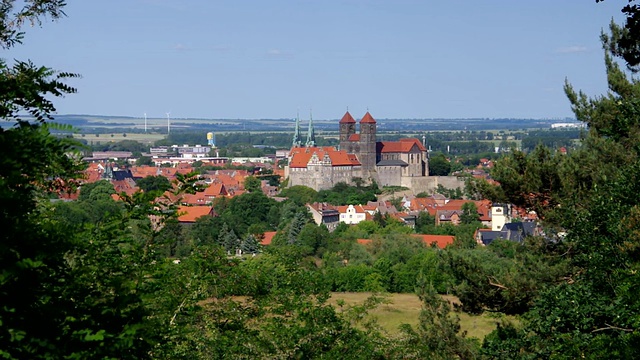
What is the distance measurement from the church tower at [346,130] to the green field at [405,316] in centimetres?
5594

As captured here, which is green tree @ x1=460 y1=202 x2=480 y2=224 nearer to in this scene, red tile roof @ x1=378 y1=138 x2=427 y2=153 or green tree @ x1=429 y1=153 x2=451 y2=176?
red tile roof @ x1=378 y1=138 x2=427 y2=153

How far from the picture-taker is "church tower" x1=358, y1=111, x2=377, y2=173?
279ft

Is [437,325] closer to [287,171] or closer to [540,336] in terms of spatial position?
[540,336]

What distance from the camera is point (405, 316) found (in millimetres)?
25656

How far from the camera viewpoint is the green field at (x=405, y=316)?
73.8 feet

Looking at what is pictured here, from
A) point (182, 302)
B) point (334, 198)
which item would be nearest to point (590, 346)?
point (182, 302)

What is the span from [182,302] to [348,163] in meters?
77.1

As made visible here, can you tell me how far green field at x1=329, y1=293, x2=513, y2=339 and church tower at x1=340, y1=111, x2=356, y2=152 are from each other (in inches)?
2203

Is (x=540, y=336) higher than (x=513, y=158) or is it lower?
lower

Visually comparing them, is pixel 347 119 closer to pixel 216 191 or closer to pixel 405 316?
pixel 216 191

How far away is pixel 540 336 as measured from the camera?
931 cm

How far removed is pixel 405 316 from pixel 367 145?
6042 cm

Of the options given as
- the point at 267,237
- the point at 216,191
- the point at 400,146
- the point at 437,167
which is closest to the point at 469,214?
the point at 267,237

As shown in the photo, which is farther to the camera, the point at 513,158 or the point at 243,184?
the point at 243,184
